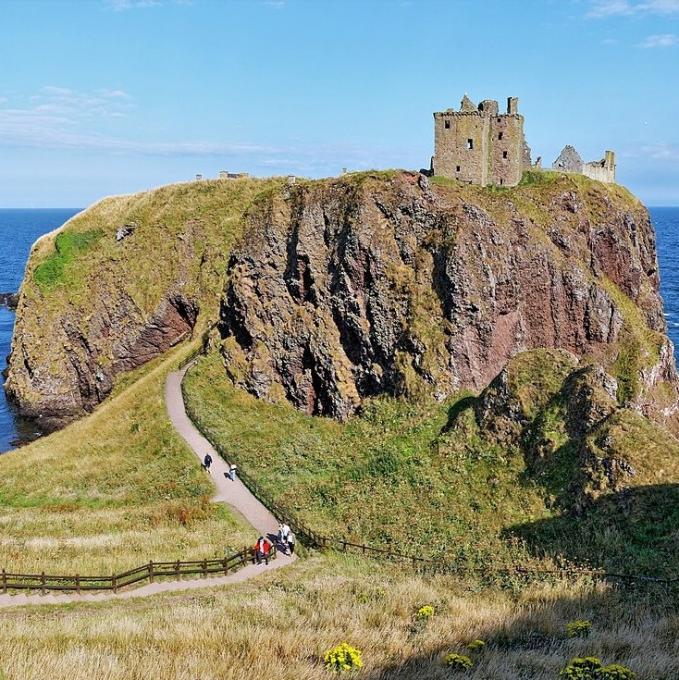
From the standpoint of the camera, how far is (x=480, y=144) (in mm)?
53656

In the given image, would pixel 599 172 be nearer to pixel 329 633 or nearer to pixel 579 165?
pixel 579 165

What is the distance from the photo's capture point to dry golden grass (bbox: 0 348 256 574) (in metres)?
30.9

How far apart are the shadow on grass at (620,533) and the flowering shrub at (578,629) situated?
709 cm

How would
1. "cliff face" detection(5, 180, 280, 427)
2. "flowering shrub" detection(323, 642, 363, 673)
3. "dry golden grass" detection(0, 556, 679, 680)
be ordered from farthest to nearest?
"cliff face" detection(5, 180, 280, 427) → "flowering shrub" detection(323, 642, 363, 673) → "dry golden grass" detection(0, 556, 679, 680)

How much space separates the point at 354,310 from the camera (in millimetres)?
48781

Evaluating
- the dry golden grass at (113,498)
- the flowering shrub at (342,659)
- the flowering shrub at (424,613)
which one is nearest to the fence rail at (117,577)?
the dry golden grass at (113,498)

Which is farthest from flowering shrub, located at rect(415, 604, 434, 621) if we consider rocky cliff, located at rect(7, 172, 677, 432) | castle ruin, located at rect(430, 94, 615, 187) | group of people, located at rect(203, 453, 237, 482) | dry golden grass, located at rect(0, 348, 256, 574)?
castle ruin, located at rect(430, 94, 615, 187)

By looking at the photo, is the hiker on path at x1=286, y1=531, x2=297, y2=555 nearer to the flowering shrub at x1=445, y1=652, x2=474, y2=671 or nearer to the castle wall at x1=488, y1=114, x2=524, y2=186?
the flowering shrub at x1=445, y1=652, x2=474, y2=671

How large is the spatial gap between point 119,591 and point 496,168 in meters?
43.6

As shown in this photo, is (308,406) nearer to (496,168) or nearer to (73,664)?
(496,168)

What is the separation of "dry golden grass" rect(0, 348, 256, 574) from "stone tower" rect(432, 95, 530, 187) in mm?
29317

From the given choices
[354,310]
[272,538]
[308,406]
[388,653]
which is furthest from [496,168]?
[388,653]

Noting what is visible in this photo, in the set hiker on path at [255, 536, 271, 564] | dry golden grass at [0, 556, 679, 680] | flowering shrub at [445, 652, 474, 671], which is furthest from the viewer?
hiker on path at [255, 536, 271, 564]

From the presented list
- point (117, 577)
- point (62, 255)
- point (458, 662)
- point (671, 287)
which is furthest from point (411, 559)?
point (671, 287)
